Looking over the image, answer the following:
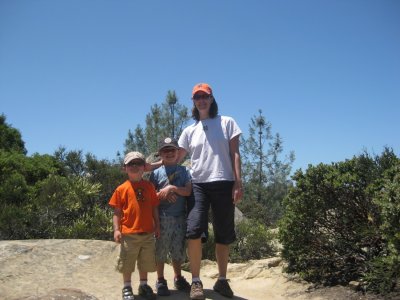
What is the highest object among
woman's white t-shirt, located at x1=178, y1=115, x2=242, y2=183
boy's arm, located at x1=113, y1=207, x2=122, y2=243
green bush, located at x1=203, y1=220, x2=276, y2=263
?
woman's white t-shirt, located at x1=178, y1=115, x2=242, y2=183

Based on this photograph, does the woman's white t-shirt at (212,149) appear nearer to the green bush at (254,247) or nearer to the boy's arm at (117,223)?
the boy's arm at (117,223)

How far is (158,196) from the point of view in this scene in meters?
4.28

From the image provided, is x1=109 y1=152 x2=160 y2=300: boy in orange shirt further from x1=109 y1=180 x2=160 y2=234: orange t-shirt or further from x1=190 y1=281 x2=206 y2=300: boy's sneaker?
x1=190 y1=281 x2=206 y2=300: boy's sneaker

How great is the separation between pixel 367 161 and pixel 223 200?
2.24 meters

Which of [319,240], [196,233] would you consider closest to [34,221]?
[196,233]

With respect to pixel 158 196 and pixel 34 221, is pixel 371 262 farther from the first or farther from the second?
pixel 34 221

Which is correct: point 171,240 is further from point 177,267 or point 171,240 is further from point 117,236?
point 117,236

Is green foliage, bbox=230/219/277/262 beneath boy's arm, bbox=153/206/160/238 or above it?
beneath

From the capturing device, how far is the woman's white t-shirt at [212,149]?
432 cm

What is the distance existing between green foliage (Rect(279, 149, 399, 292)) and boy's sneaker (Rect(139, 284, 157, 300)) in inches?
91.0

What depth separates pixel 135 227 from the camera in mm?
4051

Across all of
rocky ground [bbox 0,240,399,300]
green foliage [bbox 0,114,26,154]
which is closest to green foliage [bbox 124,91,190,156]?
green foliage [bbox 0,114,26,154]

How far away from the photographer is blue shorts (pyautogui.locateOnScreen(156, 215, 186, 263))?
4.32 metres

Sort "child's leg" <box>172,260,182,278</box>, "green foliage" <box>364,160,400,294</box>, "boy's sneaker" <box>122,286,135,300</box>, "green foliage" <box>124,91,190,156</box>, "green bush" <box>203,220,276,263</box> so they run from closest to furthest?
"boy's sneaker" <box>122,286,135,300</box> < "green foliage" <box>364,160,400,294</box> < "child's leg" <box>172,260,182,278</box> < "green bush" <box>203,220,276,263</box> < "green foliage" <box>124,91,190,156</box>
